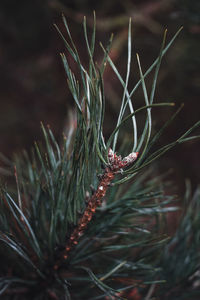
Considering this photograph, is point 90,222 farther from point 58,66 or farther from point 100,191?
point 58,66

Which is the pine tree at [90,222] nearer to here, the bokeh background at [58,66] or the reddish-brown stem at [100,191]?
the reddish-brown stem at [100,191]

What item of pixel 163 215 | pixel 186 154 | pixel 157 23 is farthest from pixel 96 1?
pixel 163 215

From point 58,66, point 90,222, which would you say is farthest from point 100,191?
point 58,66

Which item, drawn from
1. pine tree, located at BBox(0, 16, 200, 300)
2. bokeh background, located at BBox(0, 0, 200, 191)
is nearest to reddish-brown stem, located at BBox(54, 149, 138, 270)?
pine tree, located at BBox(0, 16, 200, 300)

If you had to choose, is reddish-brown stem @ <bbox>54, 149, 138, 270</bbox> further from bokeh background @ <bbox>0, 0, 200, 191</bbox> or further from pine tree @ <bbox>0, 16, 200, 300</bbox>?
bokeh background @ <bbox>0, 0, 200, 191</bbox>

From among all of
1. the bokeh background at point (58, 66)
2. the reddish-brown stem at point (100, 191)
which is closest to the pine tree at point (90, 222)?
the reddish-brown stem at point (100, 191)

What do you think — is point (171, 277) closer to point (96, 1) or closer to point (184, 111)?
point (184, 111)
